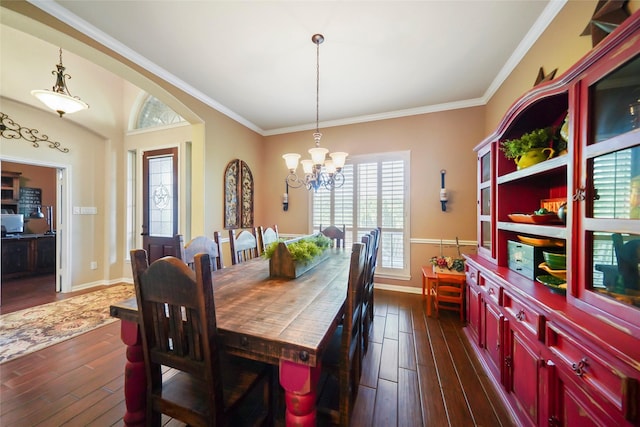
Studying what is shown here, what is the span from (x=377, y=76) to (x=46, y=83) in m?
4.56

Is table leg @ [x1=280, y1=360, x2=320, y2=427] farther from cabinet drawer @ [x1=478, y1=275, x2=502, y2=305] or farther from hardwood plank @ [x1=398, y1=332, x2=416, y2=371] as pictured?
cabinet drawer @ [x1=478, y1=275, x2=502, y2=305]

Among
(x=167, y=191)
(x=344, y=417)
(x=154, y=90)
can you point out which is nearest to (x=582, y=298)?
(x=344, y=417)

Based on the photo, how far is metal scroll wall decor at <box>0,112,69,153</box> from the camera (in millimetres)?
3000

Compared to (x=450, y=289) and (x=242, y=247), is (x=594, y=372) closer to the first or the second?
(x=450, y=289)

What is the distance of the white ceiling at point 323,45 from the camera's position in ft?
5.88

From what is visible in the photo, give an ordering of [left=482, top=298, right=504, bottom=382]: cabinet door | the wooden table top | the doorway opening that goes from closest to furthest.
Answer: the wooden table top
[left=482, top=298, right=504, bottom=382]: cabinet door
the doorway opening

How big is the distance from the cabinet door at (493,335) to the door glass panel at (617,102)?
4.07 ft

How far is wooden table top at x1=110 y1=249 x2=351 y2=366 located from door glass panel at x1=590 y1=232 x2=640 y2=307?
118cm

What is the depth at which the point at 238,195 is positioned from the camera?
3.88m

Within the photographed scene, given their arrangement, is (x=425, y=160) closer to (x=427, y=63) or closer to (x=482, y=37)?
(x=427, y=63)

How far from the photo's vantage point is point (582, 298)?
41.4 inches

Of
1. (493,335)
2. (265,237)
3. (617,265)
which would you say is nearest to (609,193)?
(617,265)

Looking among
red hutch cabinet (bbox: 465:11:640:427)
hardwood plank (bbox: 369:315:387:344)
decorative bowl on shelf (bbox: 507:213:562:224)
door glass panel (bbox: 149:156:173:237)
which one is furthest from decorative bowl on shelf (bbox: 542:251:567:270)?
door glass panel (bbox: 149:156:173:237)

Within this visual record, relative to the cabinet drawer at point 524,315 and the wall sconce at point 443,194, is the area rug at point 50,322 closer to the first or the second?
the cabinet drawer at point 524,315
